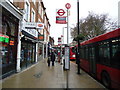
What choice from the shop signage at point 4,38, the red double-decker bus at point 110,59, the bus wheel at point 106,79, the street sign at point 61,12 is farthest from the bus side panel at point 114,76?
the shop signage at point 4,38

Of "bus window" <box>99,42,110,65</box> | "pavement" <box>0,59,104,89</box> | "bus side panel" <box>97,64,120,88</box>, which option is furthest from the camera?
"pavement" <box>0,59,104,89</box>

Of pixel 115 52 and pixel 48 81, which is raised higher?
pixel 115 52

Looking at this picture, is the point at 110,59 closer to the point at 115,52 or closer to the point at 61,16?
the point at 115,52

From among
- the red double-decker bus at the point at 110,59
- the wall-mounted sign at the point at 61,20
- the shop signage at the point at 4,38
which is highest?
the wall-mounted sign at the point at 61,20

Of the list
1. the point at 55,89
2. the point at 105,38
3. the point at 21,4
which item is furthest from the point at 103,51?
the point at 21,4

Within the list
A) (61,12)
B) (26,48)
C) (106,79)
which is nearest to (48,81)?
(106,79)

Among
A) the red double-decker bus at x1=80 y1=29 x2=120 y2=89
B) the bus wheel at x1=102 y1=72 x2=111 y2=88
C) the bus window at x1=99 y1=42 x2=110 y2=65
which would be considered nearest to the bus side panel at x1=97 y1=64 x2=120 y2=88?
the red double-decker bus at x1=80 y1=29 x2=120 y2=89

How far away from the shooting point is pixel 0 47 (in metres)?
7.29

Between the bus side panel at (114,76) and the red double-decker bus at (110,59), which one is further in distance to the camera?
the red double-decker bus at (110,59)

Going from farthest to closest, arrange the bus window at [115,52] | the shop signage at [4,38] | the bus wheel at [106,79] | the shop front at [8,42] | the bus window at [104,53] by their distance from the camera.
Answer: the shop front at [8,42]
the shop signage at [4,38]
the bus window at [104,53]
the bus wheel at [106,79]
the bus window at [115,52]

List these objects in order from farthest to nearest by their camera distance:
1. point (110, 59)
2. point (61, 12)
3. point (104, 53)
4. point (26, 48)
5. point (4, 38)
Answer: point (26, 48) < point (4, 38) < point (104, 53) < point (61, 12) < point (110, 59)

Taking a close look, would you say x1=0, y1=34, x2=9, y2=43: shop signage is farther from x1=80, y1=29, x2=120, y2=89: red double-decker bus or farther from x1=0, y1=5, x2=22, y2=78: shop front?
→ x1=80, y1=29, x2=120, y2=89: red double-decker bus

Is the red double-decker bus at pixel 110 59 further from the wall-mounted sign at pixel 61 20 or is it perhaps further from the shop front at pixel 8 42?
the shop front at pixel 8 42

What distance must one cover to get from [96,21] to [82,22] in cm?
441
